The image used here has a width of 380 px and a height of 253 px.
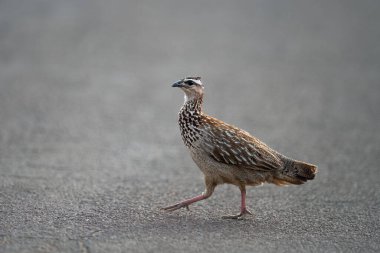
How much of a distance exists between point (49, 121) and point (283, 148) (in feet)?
12.6

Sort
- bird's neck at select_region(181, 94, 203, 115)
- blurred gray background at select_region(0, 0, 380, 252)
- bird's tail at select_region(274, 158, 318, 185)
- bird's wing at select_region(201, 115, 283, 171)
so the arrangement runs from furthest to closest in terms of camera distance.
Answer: bird's neck at select_region(181, 94, 203, 115) < bird's tail at select_region(274, 158, 318, 185) < bird's wing at select_region(201, 115, 283, 171) < blurred gray background at select_region(0, 0, 380, 252)

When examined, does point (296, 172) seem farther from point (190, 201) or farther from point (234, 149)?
point (190, 201)

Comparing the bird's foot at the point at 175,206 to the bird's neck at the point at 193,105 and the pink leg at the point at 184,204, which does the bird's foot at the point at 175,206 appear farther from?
the bird's neck at the point at 193,105

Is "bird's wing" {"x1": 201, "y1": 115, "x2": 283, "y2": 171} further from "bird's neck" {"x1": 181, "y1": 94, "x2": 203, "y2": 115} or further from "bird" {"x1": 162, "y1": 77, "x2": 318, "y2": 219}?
"bird's neck" {"x1": 181, "y1": 94, "x2": 203, "y2": 115}

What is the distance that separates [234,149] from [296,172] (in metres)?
0.72

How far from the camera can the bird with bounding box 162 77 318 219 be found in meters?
6.60

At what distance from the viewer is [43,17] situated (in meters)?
16.5

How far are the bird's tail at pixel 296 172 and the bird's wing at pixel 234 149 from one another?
99 mm

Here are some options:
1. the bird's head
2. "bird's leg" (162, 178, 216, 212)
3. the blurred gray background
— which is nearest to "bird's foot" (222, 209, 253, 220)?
the blurred gray background

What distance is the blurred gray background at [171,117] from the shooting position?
6.23 m

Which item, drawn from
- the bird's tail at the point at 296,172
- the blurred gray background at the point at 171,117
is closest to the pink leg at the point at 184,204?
the blurred gray background at the point at 171,117

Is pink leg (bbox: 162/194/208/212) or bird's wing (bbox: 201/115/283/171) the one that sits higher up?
bird's wing (bbox: 201/115/283/171)

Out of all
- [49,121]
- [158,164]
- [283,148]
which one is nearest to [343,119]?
[283,148]

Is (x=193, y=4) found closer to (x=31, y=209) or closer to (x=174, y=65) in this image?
(x=174, y=65)
